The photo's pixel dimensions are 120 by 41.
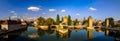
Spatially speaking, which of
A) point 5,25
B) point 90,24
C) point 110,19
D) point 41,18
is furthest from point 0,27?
point 110,19

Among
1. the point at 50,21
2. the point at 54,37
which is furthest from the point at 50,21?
the point at 54,37

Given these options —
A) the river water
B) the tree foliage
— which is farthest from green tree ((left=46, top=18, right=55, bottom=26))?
the river water

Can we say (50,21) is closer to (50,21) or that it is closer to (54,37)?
(50,21)

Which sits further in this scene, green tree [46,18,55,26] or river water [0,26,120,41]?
green tree [46,18,55,26]

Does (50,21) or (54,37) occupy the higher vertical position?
(50,21)

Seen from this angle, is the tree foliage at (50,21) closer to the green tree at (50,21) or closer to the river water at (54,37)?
the green tree at (50,21)

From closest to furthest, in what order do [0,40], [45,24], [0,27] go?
[0,40] → [0,27] → [45,24]

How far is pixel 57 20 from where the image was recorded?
5856 inches

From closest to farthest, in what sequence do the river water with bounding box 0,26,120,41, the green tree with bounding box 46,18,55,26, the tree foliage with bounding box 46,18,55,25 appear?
the river water with bounding box 0,26,120,41, the green tree with bounding box 46,18,55,26, the tree foliage with bounding box 46,18,55,25

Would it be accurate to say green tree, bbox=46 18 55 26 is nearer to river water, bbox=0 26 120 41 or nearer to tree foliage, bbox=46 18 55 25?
tree foliage, bbox=46 18 55 25

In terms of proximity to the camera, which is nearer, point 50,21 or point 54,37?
point 54,37

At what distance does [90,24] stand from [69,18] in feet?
61.1

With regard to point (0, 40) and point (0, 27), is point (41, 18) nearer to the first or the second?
point (0, 27)

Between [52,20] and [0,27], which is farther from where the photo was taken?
[52,20]
